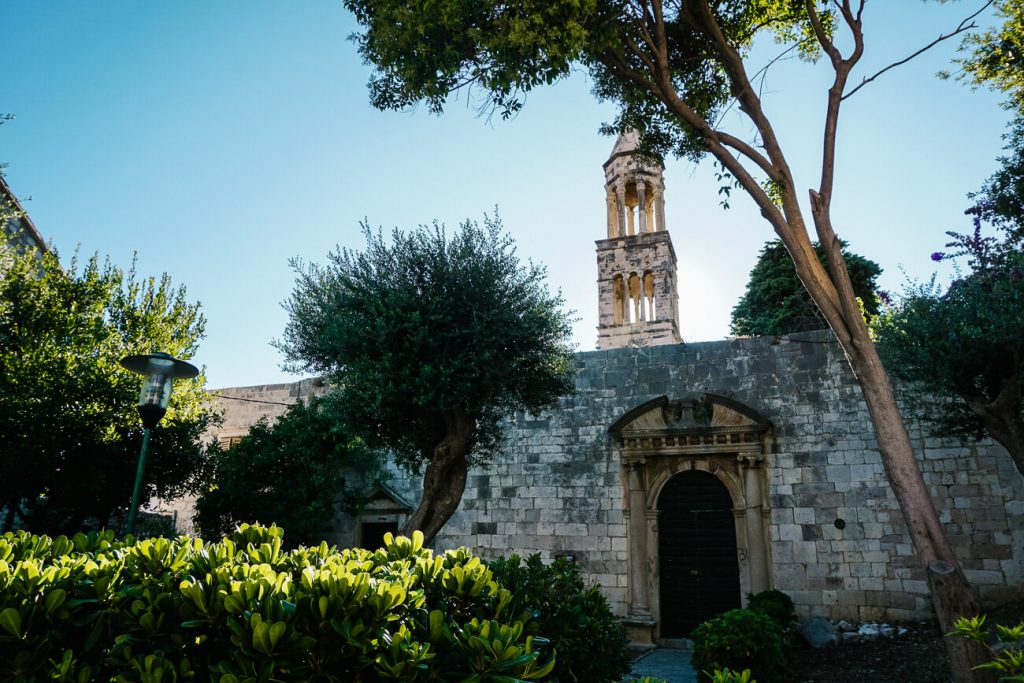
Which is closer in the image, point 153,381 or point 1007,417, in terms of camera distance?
point 153,381

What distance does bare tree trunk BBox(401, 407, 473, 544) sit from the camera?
341 inches

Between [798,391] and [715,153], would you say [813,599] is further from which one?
[715,153]

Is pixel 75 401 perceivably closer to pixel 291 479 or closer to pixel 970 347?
pixel 291 479

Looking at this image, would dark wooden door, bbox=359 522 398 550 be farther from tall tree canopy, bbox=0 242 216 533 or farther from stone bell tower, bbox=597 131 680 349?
stone bell tower, bbox=597 131 680 349

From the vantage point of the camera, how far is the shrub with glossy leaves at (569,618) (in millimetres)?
3840

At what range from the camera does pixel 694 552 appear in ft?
35.8

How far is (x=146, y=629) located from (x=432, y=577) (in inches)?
50.2

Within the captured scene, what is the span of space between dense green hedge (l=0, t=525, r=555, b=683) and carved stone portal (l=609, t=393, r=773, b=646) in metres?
8.76

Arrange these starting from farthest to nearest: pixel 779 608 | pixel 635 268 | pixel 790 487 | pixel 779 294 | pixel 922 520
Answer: pixel 635 268 < pixel 779 294 < pixel 790 487 < pixel 779 608 < pixel 922 520

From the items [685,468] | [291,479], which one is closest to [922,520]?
[685,468]

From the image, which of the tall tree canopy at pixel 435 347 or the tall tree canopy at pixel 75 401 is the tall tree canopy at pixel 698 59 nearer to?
the tall tree canopy at pixel 435 347

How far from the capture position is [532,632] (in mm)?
3250

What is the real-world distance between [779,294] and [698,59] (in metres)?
16.1

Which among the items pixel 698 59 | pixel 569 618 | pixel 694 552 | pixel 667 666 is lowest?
pixel 667 666
